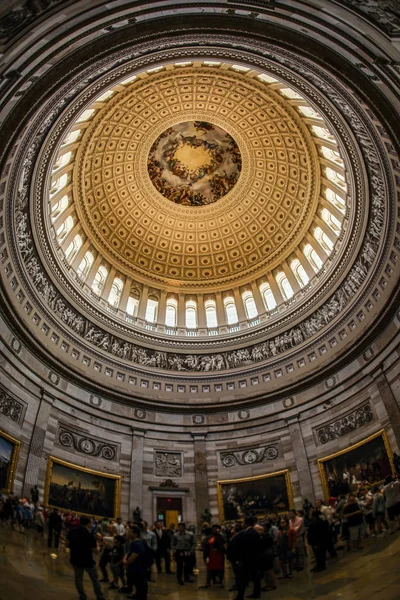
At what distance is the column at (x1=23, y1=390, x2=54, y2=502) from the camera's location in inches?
772

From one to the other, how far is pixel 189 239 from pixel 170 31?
22.4m

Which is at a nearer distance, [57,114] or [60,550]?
[60,550]

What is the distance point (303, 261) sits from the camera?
32.5 meters

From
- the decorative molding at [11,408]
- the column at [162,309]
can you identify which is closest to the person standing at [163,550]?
the decorative molding at [11,408]

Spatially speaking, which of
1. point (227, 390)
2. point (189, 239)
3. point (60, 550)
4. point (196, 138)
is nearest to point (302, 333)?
point (227, 390)

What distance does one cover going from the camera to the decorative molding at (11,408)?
786 inches

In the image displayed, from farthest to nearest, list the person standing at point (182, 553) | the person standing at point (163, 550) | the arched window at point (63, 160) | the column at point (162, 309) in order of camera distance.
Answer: the column at point (162, 309) → the arched window at point (63, 160) → the person standing at point (163, 550) → the person standing at point (182, 553)

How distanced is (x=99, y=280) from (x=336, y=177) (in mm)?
17814

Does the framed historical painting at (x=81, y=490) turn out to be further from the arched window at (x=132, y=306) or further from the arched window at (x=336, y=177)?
the arched window at (x=336, y=177)

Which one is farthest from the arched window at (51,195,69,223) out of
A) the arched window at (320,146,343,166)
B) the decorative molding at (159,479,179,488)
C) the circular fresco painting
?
the arched window at (320,146,343,166)

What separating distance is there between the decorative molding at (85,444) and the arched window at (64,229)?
42.1 ft

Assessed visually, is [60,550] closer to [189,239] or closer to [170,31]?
[170,31]

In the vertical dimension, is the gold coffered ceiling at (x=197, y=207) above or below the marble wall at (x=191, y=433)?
above

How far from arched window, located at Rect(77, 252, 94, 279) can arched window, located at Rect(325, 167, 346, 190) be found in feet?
57.9
